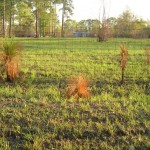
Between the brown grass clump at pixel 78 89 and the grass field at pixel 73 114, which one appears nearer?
the grass field at pixel 73 114

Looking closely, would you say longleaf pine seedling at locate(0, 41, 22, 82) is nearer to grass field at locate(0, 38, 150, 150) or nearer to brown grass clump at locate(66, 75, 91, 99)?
grass field at locate(0, 38, 150, 150)

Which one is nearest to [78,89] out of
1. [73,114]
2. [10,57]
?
[73,114]

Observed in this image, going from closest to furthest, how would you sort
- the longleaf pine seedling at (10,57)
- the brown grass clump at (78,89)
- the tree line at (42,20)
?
the brown grass clump at (78,89) → the longleaf pine seedling at (10,57) → the tree line at (42,20)

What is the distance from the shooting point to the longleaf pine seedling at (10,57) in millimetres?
7672

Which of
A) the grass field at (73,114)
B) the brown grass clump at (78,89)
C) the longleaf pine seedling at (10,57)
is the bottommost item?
the grass field at (73,114)

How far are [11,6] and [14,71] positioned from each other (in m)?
33.7

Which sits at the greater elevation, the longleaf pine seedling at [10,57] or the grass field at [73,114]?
the longleaf pine seedling at [10,57]

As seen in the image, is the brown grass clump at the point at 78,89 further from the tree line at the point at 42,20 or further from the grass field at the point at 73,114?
the tree line at the point at 42,20

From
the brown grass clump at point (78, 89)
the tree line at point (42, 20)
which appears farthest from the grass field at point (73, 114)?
→ the tree line at point (42, 20)

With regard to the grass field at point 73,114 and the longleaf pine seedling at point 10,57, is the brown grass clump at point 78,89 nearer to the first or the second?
the grass field at point 73,114

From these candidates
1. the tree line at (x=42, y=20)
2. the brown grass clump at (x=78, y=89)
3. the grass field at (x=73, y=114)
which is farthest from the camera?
the tree line at (x=42, y=20)

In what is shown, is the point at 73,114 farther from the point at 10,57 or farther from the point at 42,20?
the point at 42,20

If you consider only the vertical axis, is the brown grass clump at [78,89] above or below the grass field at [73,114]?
above

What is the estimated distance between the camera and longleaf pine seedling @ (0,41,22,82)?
302 inches
